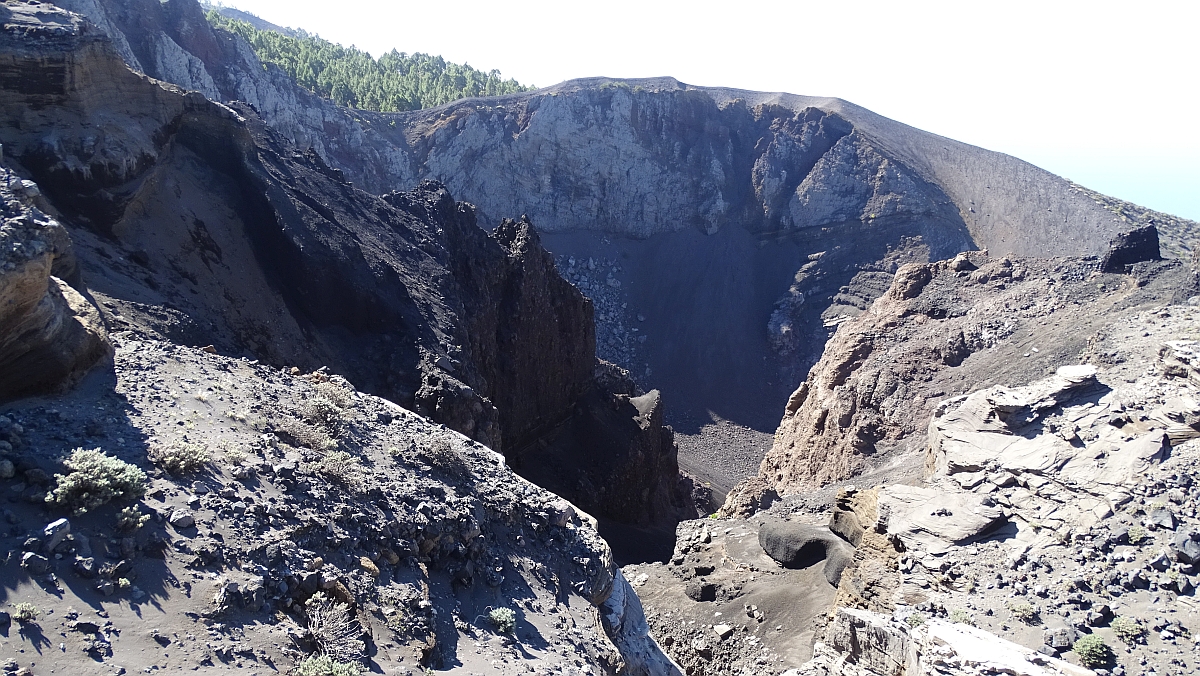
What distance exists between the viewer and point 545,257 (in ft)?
109

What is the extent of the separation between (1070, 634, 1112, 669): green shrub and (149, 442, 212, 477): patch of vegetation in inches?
492

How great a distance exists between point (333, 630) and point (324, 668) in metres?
0.58

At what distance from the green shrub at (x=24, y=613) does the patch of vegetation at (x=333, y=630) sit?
2.02 meters

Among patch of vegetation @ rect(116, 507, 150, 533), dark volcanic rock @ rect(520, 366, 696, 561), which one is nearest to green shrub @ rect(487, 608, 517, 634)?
patch of vegetation @ rect(116, 507, 150, 533)

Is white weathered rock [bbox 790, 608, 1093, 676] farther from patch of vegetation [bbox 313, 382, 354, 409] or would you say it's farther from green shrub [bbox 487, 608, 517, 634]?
Result: patch of vegetation [bbox 313, 382, 354, 409]

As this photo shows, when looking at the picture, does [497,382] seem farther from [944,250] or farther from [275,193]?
[944,250]

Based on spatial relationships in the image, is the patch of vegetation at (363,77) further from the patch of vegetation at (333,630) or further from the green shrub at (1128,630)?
the green shrub at (1128,630)

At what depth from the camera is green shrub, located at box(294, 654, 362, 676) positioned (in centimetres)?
571

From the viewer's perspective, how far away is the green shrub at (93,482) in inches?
240

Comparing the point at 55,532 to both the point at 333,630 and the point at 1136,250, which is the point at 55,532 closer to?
the point at 333,630

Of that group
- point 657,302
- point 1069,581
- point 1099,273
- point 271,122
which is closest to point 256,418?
point 1069,581

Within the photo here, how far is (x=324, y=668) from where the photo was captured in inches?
228

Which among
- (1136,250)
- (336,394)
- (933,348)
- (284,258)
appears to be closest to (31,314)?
(336,394)

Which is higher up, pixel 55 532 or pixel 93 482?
pixel 93 482
